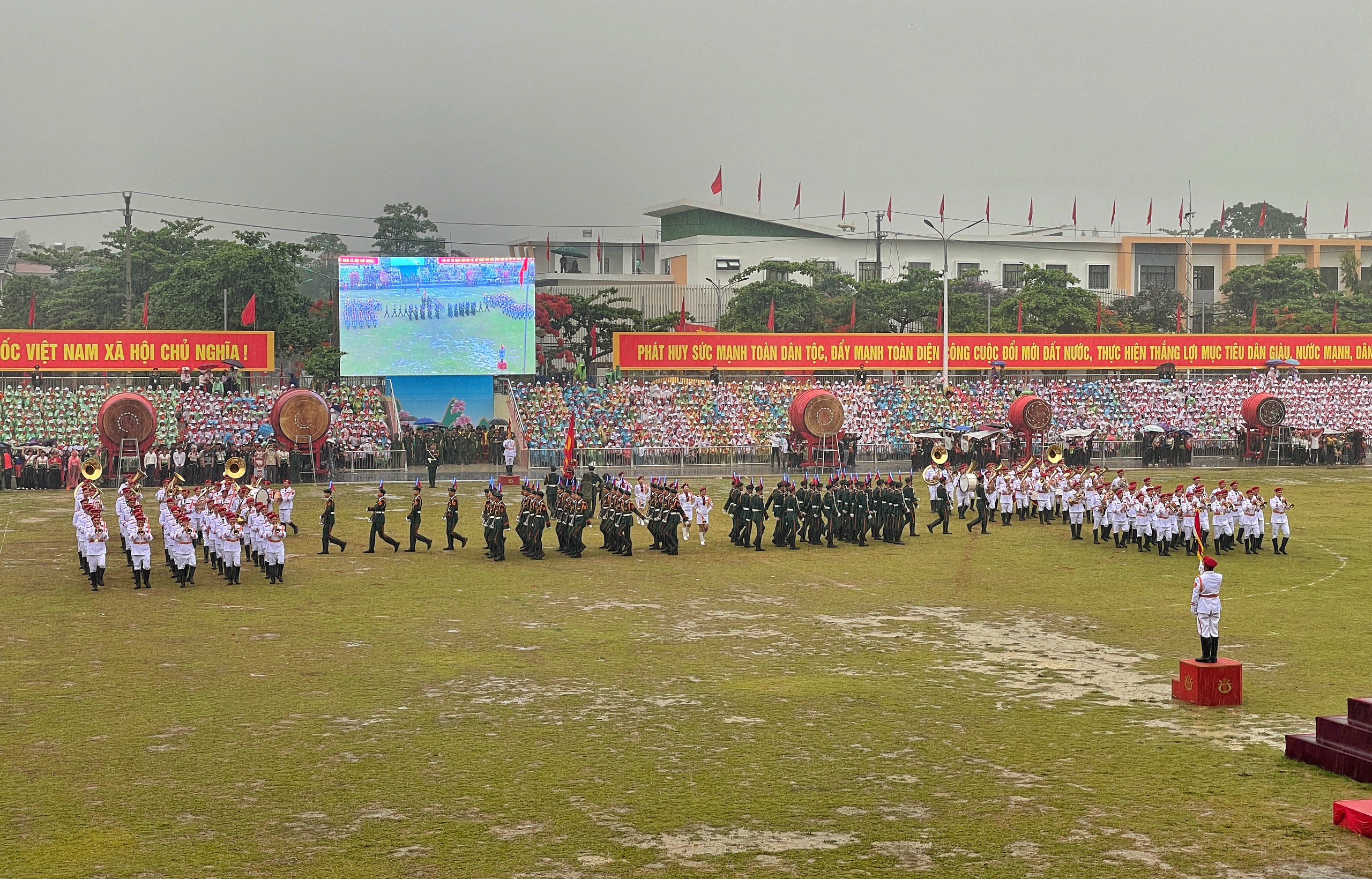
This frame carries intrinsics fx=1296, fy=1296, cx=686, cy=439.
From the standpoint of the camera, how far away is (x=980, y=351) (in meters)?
52.4

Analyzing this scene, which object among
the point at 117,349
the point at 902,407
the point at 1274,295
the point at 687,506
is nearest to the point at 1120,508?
the point at 687,506

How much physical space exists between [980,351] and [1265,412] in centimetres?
1108

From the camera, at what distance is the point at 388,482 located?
3875 cm

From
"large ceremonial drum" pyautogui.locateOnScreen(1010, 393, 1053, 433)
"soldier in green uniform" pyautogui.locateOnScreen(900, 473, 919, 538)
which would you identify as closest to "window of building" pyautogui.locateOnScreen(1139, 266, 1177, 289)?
"large ceremonial drum" pyautogui.locateOnScreen(1010, 393, 1053, 433)

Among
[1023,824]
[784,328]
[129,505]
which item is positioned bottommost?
[1023,824]

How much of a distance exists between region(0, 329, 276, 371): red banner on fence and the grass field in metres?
24.0

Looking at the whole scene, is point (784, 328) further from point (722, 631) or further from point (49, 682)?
point (49, 682)

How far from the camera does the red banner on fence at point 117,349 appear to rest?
44.8 metres

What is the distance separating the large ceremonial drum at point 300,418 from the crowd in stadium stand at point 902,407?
6.98 metres

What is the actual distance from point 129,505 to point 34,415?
21.3 meters

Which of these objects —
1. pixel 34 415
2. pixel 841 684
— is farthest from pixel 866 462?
pixel 841 684

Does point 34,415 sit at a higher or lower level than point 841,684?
higher

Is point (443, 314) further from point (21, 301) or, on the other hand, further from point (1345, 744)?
point (1345, 744)

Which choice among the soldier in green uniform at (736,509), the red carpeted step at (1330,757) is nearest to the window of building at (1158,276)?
A: the soldier in green uniform at (736,509)
